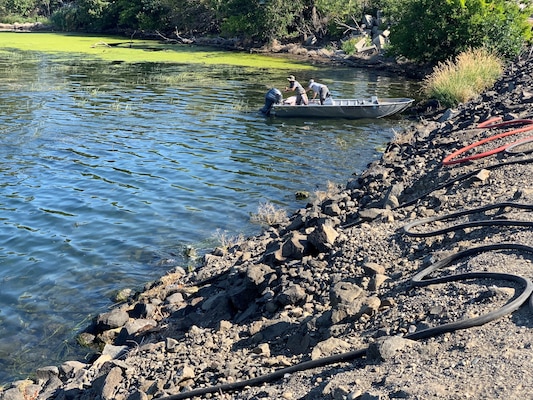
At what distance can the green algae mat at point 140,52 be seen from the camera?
3847 cm

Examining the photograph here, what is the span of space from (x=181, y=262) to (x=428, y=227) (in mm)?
4367

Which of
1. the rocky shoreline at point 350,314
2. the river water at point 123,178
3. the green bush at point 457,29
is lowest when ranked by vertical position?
the river water at point 123,178

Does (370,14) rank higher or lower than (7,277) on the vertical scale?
higher

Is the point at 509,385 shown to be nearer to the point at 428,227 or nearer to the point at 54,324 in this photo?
the point at 428,227

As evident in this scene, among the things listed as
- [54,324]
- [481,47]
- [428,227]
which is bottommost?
[54,324]

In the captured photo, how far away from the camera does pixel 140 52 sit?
141ft

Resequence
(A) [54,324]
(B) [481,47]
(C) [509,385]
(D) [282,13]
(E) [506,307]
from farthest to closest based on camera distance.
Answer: (D) [282,13]
(B) [481,47]
(A) [54,324]
(E) [506,307]
(C) [509,385]

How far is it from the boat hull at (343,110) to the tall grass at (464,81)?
1296 mm

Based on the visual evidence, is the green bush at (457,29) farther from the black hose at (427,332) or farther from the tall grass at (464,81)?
the black hose at (427,332)

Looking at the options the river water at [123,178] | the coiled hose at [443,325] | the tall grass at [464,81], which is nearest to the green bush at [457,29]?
the river water at [123,178]

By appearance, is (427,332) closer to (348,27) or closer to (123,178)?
(123,178)

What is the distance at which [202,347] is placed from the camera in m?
6.20

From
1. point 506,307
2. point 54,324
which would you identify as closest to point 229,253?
point 54,324

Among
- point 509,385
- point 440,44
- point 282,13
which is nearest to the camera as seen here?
point 509,385
